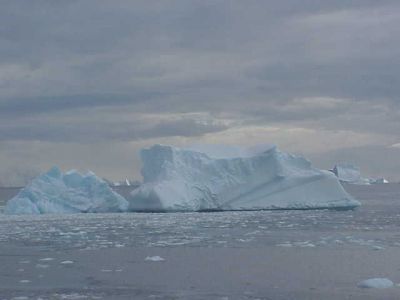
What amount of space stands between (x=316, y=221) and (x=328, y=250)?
949 cm

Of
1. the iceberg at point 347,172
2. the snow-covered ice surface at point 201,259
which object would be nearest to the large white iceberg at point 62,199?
the snow-covered ice surface at point 201,259

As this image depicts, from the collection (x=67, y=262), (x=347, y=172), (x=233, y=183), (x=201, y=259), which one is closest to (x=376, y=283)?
(x=201, y=259)

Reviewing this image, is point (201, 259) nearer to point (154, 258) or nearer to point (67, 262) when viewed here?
point (154, 258)

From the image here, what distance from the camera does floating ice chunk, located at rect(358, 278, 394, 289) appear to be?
39.1ft

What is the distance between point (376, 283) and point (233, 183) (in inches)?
841

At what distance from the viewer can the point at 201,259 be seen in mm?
15938

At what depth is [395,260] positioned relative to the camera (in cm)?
1528

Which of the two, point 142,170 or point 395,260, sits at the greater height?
point 142,170

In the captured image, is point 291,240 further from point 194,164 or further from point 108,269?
point 194,164

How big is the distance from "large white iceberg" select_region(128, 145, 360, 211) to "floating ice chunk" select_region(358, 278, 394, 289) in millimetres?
20253

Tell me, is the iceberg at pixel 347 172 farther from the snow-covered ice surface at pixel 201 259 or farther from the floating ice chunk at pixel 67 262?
the floating ice chunk at pixel 67 262

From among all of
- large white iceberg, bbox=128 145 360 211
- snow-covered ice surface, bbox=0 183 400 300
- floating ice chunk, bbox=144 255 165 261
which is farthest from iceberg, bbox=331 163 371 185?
floating ice chunk, bbox=144 255 165 261

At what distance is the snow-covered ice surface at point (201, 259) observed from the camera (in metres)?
11.8

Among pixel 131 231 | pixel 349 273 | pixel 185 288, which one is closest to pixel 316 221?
pixel 131 231
